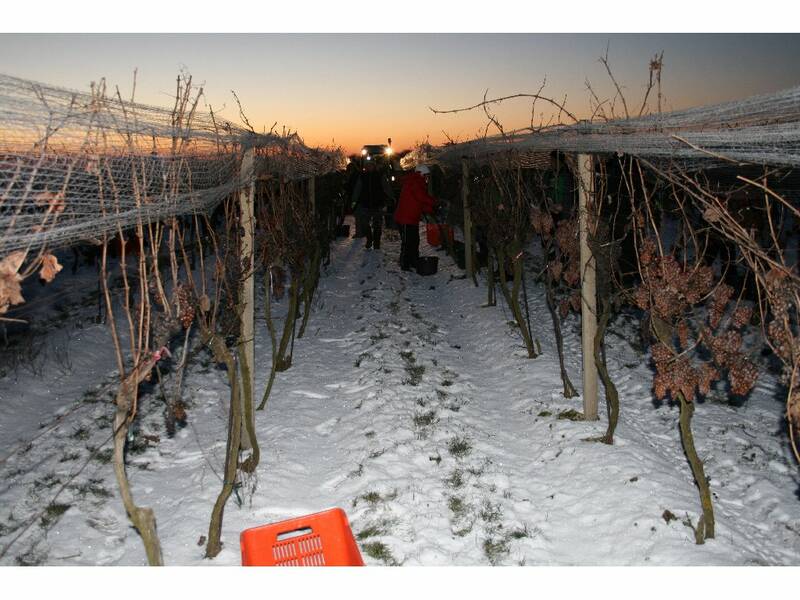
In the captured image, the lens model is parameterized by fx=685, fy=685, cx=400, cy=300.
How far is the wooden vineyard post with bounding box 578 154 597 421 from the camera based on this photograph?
4.29 meters

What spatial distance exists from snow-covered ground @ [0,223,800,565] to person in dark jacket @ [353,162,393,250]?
6.66 metres

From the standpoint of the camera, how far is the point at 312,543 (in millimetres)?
2781

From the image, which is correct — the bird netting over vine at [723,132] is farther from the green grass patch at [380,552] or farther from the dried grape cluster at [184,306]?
the green grass patch at [380,552]

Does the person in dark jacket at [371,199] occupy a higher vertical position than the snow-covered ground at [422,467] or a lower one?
higher

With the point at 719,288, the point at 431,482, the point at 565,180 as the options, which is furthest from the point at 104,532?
the point at 565,180

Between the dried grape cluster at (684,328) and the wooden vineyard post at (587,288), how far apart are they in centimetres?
110

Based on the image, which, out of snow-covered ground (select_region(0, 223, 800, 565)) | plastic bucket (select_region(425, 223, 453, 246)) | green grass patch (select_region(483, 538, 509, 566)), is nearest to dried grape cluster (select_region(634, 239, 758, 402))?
snow-covered ground (select_region(0, 223, 800, 565))

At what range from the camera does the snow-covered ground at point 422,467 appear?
322 cm

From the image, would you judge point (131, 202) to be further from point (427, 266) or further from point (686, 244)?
point (427, 266)

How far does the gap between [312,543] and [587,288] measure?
256 centimetres

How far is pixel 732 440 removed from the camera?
4387mm

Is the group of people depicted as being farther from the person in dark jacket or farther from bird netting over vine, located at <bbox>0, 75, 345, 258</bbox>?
bird netting over vine, located at <bbox>0, 75, 345, 258</bbox>

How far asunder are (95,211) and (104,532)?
5.66 ft

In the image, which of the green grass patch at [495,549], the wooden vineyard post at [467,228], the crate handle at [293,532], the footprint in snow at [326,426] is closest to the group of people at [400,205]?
the wooden vineyard post at [467,228]
